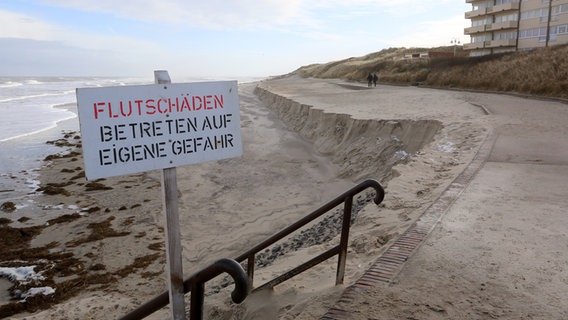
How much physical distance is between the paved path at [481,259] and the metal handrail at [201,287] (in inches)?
40.2

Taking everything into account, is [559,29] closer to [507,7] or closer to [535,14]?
[535,14]

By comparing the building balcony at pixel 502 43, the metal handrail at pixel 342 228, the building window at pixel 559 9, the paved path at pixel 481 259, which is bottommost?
the paved path at pixel 481 259

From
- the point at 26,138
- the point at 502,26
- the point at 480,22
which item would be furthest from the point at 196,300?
the point at 480,22

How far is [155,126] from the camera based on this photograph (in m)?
2.13

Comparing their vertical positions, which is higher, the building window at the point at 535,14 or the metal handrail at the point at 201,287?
the building window at the point at 535,14

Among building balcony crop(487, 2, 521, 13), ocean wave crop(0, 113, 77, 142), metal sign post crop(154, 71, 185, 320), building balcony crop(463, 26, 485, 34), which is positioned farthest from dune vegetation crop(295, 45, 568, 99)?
ocean wave crop(0, 113, 77, 142)

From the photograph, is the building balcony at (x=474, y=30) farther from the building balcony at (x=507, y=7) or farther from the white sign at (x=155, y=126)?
the white sign at (x=155, y=126)

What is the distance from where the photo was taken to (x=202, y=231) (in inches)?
340

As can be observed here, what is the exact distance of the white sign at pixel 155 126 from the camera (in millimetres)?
1978

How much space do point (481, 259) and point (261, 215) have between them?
6.17 meters

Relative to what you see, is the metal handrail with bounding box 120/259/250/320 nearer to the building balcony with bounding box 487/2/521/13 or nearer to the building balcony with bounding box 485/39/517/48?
the building balcony with bounding box 485/39/517/48

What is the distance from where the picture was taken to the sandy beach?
3.83 metres

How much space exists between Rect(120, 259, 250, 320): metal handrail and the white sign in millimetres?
543

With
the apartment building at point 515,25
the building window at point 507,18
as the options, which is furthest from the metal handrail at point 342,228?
the building window at point 507,18
